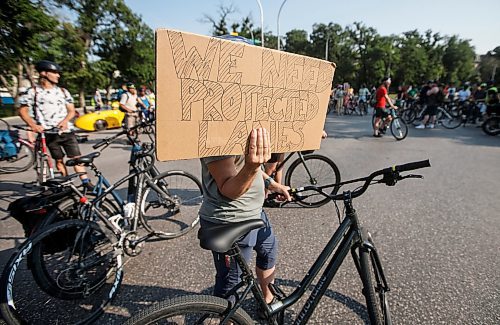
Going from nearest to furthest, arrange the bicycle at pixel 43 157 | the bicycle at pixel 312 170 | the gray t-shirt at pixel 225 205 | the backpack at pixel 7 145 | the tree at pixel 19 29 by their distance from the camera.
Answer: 1. the gray t-shirt at pixel 225 205
2. the bicycle at pixel 312 170
3. the bicycle at pixel 43 157
4. the backpack at pixel 7 145
5. the tree at pixel 19 29

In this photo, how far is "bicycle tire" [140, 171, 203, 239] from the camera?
9.63 ft

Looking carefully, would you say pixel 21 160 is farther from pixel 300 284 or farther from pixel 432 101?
pixel 432 101

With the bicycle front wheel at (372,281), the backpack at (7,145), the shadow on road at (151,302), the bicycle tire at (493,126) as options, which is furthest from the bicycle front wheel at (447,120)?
the backpack at (7,145)

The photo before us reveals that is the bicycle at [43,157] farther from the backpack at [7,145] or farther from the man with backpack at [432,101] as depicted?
the man with backpack at [432,101]

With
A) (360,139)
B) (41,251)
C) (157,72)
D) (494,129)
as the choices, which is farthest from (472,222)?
(494,129)

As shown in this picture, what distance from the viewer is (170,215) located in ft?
11.2

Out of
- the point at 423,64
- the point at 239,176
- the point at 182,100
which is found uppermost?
the point at 423,64

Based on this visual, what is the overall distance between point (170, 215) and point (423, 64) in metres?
62.5

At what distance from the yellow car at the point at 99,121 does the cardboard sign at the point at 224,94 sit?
425 inches

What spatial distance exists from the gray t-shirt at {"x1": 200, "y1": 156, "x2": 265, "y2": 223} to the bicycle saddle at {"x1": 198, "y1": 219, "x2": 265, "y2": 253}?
63mm

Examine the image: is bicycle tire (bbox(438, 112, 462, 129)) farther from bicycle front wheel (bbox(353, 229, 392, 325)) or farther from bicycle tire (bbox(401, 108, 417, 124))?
bicycle front wheel (bbox(353, 229, 392, 325))

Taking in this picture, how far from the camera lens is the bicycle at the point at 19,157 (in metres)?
5.50

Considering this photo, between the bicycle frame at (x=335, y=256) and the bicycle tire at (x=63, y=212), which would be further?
the bicycle tire at (x=63, y=212)

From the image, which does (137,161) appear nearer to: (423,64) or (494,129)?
(494,129)
